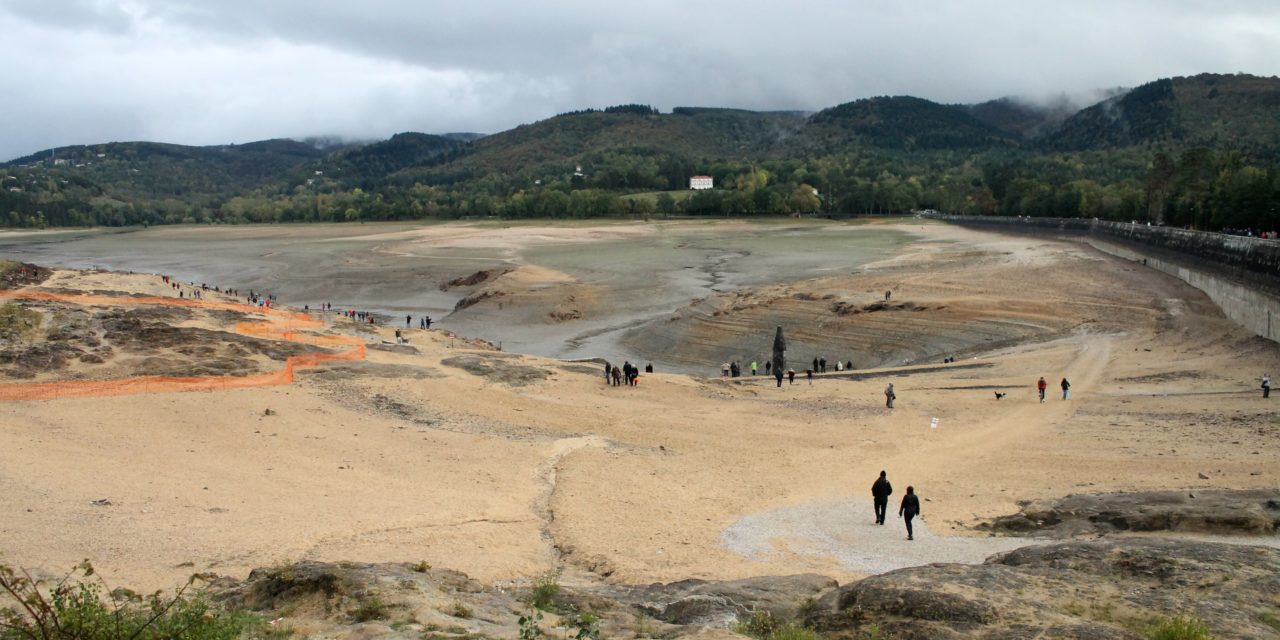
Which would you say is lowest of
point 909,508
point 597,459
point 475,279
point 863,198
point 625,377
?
point 597,459

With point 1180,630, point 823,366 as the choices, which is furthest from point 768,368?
point 1180,630

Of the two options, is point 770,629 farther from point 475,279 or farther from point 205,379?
point 475,279

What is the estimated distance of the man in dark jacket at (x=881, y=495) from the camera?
15.3 m

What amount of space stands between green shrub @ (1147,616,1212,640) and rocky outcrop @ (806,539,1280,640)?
0.44 ft

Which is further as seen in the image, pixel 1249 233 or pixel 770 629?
pixel 1249 233

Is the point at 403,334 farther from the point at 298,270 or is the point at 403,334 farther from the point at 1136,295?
the point at 298,270

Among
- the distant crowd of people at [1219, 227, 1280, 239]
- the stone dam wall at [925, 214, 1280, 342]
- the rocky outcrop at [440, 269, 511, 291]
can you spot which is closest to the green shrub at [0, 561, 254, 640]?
the stone dam wall at [925, 214, 1280, 342]

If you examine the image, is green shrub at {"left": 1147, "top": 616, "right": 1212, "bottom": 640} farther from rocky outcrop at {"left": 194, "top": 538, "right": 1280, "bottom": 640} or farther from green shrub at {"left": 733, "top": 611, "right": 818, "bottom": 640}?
green shrub at {"left": 733, "top": 611, "right": 818, "bottom": 640}

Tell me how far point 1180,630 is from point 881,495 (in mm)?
7104

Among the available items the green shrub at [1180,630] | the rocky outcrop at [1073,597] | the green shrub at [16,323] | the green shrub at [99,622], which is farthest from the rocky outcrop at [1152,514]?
the green shrub at [16,323]

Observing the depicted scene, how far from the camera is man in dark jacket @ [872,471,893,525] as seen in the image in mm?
15281

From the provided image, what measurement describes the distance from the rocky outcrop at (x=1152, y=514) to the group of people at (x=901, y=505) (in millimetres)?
1266

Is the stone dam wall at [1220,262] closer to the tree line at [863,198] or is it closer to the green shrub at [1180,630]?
the tree line at [863,198]

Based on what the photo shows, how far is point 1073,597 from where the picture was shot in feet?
31.3
